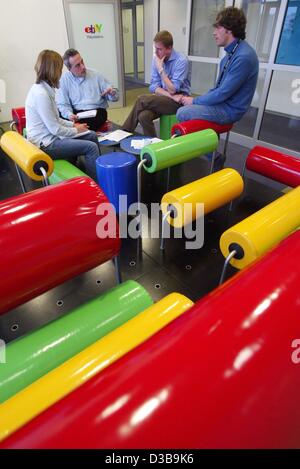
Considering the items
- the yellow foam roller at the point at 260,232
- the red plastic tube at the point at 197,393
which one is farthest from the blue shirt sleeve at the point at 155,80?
the red plastic tube at the point at 197,393

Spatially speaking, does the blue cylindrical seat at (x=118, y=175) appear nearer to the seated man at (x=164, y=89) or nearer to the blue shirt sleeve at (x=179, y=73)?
the seated man at (x=164, y=89)

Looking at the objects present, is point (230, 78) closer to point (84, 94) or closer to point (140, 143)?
point (140, 143)

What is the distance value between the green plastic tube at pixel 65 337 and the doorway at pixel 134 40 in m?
6.88

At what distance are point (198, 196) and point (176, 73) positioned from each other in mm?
1958

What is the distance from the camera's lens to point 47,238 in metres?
0.95

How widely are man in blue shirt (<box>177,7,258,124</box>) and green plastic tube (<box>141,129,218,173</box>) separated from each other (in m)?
0.58

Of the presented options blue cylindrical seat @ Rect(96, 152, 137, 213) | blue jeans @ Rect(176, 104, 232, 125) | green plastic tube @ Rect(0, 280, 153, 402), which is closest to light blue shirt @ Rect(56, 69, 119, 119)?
blue jeans @ Rect(176, 104, 232, 125)

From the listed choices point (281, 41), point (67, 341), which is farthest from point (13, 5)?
point (67, 341)

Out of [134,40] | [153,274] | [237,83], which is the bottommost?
[153,274]

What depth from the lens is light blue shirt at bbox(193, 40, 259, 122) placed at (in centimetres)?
234

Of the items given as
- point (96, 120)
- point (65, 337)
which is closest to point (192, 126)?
point (96, 120)

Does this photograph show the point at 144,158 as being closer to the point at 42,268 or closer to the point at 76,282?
the point at 76,282

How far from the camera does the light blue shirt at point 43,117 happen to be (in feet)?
6.55

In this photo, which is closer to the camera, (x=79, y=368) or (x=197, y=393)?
(x=197, y=393)
